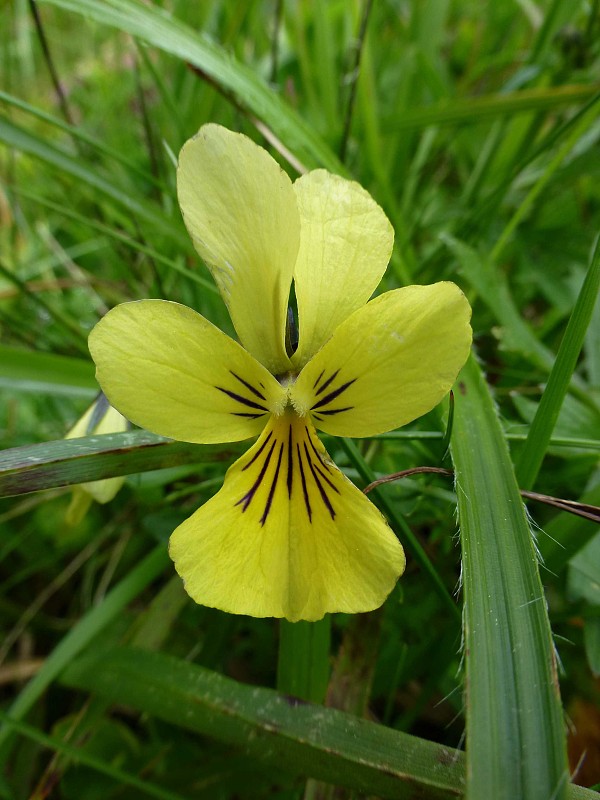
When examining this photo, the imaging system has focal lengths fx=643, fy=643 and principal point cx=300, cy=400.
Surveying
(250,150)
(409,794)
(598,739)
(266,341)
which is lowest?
(598,739)

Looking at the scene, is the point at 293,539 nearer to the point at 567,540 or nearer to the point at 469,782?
the point at 469,782

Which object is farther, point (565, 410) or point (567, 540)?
point (565, 410)

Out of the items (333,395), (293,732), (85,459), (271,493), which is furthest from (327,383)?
(293,732)

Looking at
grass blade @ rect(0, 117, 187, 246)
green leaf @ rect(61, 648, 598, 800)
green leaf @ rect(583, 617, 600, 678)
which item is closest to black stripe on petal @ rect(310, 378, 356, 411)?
green leaf @ rect(61, 648, 598, 800)

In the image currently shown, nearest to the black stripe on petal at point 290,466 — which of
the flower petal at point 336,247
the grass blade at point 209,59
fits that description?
the flower petal at point 336,247

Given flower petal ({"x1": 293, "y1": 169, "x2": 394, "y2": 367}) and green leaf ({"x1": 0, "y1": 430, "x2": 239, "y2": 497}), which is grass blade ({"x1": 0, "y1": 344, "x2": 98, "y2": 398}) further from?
flower petal ({"x1": 293, "y1": 169, "x2": 394, "y2": 367})

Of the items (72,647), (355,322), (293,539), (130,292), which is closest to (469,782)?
(293,539)
